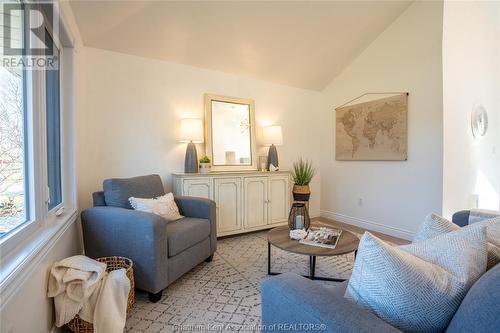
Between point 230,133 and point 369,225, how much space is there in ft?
7.75

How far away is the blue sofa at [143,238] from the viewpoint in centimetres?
173

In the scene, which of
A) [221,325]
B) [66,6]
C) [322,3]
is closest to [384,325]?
[221,325]

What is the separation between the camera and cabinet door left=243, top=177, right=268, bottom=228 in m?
3.19

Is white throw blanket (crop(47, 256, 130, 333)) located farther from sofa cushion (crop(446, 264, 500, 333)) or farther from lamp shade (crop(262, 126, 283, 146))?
lamp shade (crop(262, 126, 283, 146))

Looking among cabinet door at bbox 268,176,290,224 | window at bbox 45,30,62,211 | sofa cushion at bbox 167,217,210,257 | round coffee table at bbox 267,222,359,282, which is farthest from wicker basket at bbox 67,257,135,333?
cabinet door at bbox 268,176,290,224

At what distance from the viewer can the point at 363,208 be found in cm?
363

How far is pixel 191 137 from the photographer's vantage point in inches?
116

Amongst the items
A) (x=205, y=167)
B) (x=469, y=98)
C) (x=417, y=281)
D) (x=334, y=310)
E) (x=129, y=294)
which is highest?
(x=469, y=98)

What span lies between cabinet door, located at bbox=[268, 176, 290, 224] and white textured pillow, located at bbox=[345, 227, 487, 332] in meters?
2.64

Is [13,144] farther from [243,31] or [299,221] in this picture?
[243,31]

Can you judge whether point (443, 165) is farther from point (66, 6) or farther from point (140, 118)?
point (66, 6)

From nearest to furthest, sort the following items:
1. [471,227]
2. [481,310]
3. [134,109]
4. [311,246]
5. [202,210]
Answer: [481,310]
[471,227]
[311,246]
[202,210]
[134,109]

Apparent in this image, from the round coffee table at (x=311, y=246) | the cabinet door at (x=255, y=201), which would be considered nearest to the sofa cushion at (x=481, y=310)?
the round coffee table at (x=311, y=246)

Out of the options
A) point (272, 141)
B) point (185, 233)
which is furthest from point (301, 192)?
point (185, 233)
